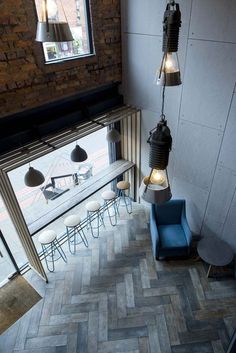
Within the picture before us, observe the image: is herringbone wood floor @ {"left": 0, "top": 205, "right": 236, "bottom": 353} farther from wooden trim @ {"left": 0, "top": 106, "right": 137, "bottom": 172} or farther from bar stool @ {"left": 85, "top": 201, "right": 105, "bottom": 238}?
wooden trim @ {"left": 0, "top": 106, "right": 137, "bottom": 172}

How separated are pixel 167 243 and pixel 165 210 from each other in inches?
24.5

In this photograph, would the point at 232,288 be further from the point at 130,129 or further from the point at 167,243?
the point at 130,129

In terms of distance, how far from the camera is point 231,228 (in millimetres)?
4391

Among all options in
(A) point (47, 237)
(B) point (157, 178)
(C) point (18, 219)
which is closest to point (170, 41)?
(B) point (157, 178)

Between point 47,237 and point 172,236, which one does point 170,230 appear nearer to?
point 172,236

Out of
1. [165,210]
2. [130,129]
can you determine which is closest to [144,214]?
[165,210]

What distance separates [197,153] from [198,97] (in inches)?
35.6

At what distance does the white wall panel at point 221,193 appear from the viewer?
398cm

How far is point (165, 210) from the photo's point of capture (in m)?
4.88

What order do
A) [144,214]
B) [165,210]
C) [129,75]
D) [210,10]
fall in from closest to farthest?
[210,10] → [129,75] → [165,210] → [144,214]

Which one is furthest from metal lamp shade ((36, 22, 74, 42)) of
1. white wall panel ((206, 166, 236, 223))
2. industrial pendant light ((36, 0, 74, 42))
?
white wall panel ((206, 166, 236, 223))

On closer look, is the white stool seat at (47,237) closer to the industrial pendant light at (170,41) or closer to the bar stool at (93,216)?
the bar stool at (93,216)

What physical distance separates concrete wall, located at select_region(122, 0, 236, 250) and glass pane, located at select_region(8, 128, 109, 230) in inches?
43.9

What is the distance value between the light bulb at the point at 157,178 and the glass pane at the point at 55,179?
7.80ft
